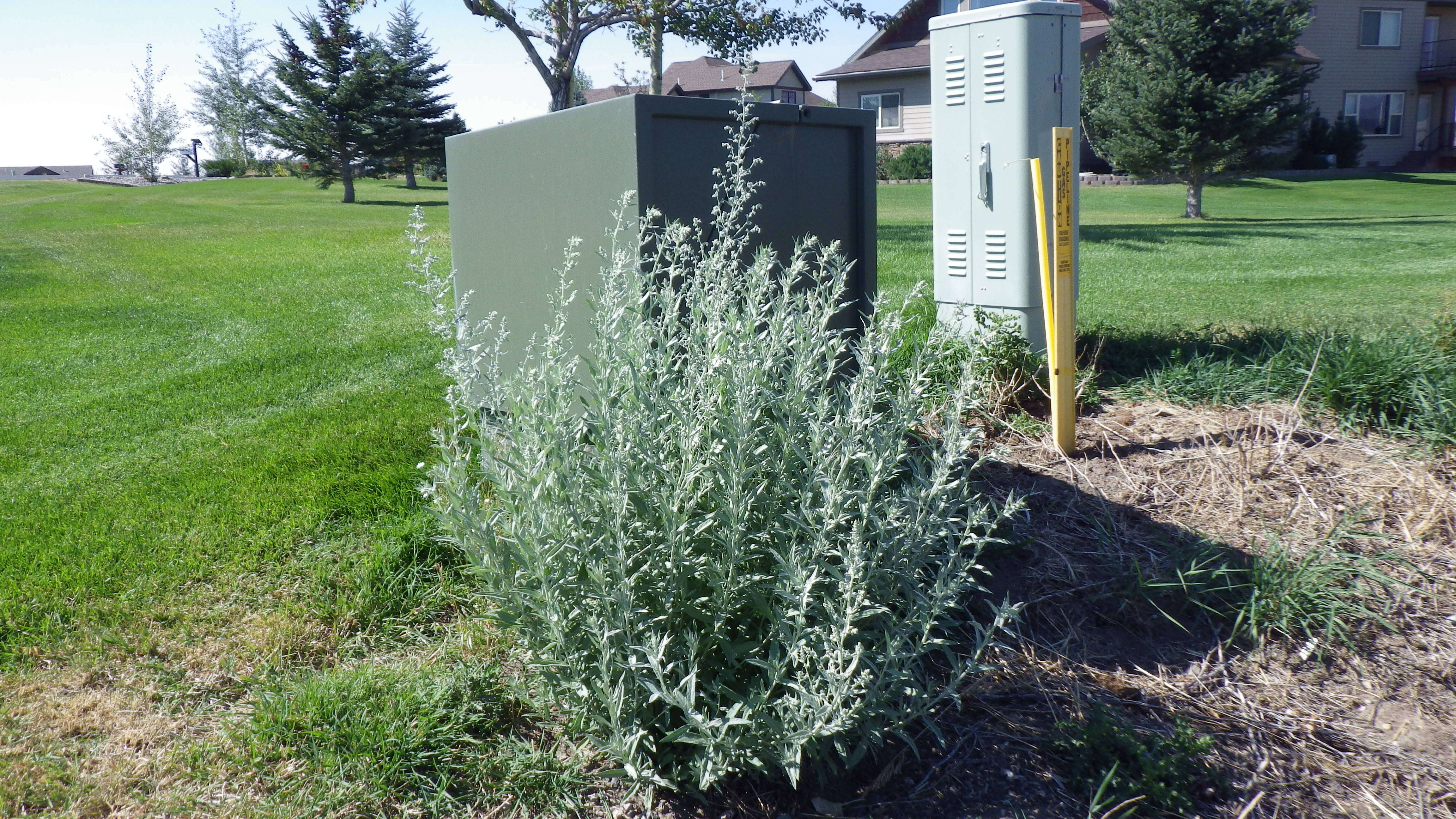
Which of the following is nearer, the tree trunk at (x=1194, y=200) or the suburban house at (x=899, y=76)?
the tree trunk at (x=1194, y=200)

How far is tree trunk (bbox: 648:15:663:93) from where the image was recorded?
64.8 ft

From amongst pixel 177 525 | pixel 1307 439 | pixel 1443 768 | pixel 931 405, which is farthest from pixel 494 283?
pixel 1443 768

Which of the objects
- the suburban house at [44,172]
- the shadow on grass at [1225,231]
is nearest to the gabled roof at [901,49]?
the shadow on grass at [1225,231]

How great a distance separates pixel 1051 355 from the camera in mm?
3838

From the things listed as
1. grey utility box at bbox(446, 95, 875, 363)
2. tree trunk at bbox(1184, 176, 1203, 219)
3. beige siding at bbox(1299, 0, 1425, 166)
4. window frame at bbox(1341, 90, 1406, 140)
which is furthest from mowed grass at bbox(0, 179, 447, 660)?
window frame at bbox(1341, 90, 1406, 140)

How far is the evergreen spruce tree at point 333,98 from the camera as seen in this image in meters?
30.3

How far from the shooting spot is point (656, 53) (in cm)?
2056

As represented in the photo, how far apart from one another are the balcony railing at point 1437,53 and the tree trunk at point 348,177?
38.2m

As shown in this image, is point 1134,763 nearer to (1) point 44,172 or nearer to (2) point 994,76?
(2) point 994,76

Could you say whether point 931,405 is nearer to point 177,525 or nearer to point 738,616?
point 738,616

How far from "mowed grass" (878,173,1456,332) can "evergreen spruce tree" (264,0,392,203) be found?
17.7 metres

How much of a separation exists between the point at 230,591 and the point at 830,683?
94.0 inches

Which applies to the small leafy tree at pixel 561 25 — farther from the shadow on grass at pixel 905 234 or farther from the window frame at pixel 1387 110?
the window frame at pixel 1387 110

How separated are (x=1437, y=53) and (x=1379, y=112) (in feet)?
11.0
